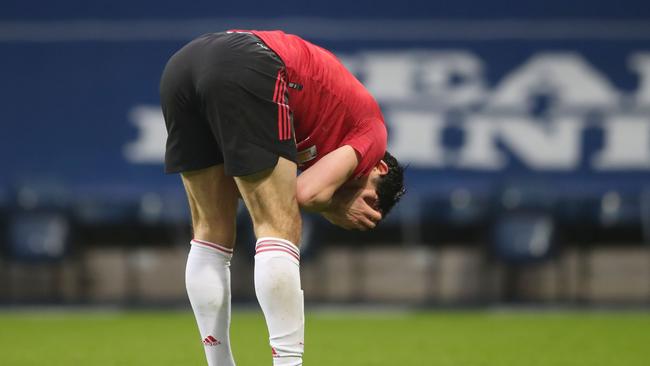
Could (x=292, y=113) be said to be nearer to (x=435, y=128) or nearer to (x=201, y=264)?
(x=201, y=264)

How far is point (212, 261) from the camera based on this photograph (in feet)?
9.61

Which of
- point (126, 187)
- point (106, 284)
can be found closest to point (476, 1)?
point (126, 187)

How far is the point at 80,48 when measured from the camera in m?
8.05

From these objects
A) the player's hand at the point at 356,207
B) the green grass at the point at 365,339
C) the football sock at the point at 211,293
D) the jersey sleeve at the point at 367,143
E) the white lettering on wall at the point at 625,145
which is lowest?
the green grass at the point at 365,339

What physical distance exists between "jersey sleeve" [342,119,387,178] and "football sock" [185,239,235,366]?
1.54 ft

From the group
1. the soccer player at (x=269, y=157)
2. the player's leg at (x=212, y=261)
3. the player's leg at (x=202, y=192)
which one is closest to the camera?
the soccer player at (x=269, y=157)

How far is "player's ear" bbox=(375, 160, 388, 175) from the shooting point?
2.94 m

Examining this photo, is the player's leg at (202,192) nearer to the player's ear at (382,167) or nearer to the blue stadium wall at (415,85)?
the player's ear at (382,167)

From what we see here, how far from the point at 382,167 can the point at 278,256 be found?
1.58ft

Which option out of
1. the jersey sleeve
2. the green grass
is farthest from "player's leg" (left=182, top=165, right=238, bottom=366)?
the green grass

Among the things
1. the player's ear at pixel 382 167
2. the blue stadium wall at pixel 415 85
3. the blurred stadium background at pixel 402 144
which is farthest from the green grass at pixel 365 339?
the player's ear at pixel 382 167

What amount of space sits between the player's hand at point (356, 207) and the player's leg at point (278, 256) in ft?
0.90

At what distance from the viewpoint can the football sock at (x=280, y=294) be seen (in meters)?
2.63

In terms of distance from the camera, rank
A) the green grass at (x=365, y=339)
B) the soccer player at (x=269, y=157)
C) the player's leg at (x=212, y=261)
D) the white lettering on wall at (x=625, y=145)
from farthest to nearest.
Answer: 1. the white lettering on wall at (x=625, y=145)
2. the green grass at (x=365, y=339)
3. the player's leg at (x=212, y=261)
4. the soccer player at (x=269, y=157)
